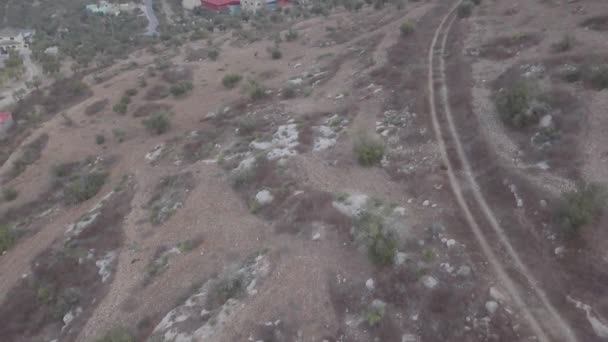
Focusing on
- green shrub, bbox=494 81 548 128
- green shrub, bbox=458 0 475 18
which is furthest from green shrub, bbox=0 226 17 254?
green shrub, bbox=458 0 475 18

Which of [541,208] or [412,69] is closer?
[541,208]

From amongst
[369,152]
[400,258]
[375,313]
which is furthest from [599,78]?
[375,313]

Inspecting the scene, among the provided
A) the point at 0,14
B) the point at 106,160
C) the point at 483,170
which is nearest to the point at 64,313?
the point at 106,160

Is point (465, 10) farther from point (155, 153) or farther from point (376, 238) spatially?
point (376, 238)

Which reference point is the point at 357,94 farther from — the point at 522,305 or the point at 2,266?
the point at 2,266

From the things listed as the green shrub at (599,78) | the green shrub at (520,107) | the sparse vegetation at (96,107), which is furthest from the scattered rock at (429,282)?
the sparse vegetation at (96,107)

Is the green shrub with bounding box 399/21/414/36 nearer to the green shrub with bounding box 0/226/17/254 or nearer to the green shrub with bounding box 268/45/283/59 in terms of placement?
the green shrub with bounding box 268/45/283/59
